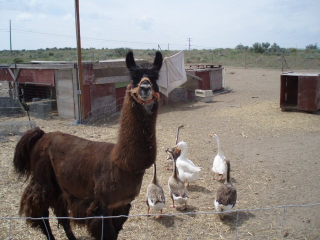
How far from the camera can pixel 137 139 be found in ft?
11.6

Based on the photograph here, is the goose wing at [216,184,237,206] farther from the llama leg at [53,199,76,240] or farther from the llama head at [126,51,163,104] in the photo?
the llama head at [126,51,163,104]

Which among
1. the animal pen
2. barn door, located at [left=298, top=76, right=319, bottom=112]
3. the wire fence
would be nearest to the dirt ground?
the wire fence

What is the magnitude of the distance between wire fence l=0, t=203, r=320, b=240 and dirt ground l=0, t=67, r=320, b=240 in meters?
0.01

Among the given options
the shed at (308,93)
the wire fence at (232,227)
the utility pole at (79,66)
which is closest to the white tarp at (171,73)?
the utility pole at (79,66)

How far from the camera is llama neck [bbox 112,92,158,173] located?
3521 mm

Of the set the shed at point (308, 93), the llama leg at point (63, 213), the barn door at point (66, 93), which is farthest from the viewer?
the barn door at point (66, 93)

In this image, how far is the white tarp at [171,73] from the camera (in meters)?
15.8

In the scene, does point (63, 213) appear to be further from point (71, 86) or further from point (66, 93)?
point (66, 93)

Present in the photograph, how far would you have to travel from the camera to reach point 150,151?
356 centimetres

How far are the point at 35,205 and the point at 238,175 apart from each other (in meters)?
4.62

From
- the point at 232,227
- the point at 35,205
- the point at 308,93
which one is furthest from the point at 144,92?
the point at 308,93

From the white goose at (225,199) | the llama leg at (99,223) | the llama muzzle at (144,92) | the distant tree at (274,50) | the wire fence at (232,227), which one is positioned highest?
the distant tree at (274,50)

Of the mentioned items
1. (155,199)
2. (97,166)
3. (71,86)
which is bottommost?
(155,199)

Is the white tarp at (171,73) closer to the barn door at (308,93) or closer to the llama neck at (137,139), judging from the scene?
the barn door at (308,93)
